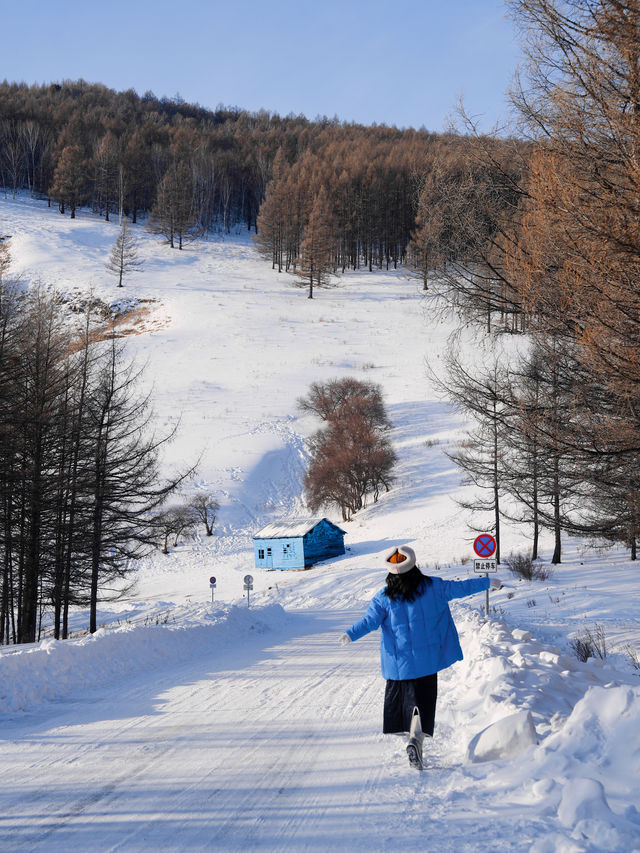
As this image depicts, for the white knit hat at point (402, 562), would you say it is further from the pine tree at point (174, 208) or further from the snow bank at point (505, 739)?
the pine tree at point (174, 208)

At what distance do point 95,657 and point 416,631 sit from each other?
5958mm

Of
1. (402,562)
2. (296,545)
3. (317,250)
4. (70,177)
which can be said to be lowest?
(296,545)

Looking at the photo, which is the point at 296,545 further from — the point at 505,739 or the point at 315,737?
the point at 505,739

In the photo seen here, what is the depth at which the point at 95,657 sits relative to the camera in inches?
346

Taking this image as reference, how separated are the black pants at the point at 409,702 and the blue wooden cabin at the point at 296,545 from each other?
30760mm

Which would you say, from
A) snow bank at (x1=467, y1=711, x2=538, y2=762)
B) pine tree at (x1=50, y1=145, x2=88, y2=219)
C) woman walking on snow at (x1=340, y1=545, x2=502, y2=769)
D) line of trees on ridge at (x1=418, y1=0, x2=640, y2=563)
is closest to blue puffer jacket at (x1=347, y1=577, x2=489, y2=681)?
woman walking on snow at (x1=340, y1=545, x2=502, y2=769)

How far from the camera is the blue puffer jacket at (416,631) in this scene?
474 centimetres

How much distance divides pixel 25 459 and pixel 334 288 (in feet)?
230

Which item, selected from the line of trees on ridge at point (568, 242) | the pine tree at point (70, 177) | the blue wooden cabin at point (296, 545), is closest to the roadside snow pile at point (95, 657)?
the line of trees on ridge at point (568, 242)

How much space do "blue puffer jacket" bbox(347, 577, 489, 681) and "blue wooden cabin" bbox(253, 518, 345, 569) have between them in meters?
30.9

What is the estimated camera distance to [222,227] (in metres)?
113

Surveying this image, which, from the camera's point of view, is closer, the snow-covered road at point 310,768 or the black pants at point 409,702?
the snow-covered road at point 310,768

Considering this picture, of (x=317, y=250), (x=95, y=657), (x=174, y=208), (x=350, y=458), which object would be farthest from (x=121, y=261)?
(x=95, y=657)

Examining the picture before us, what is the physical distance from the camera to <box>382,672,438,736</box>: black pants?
477 cm
